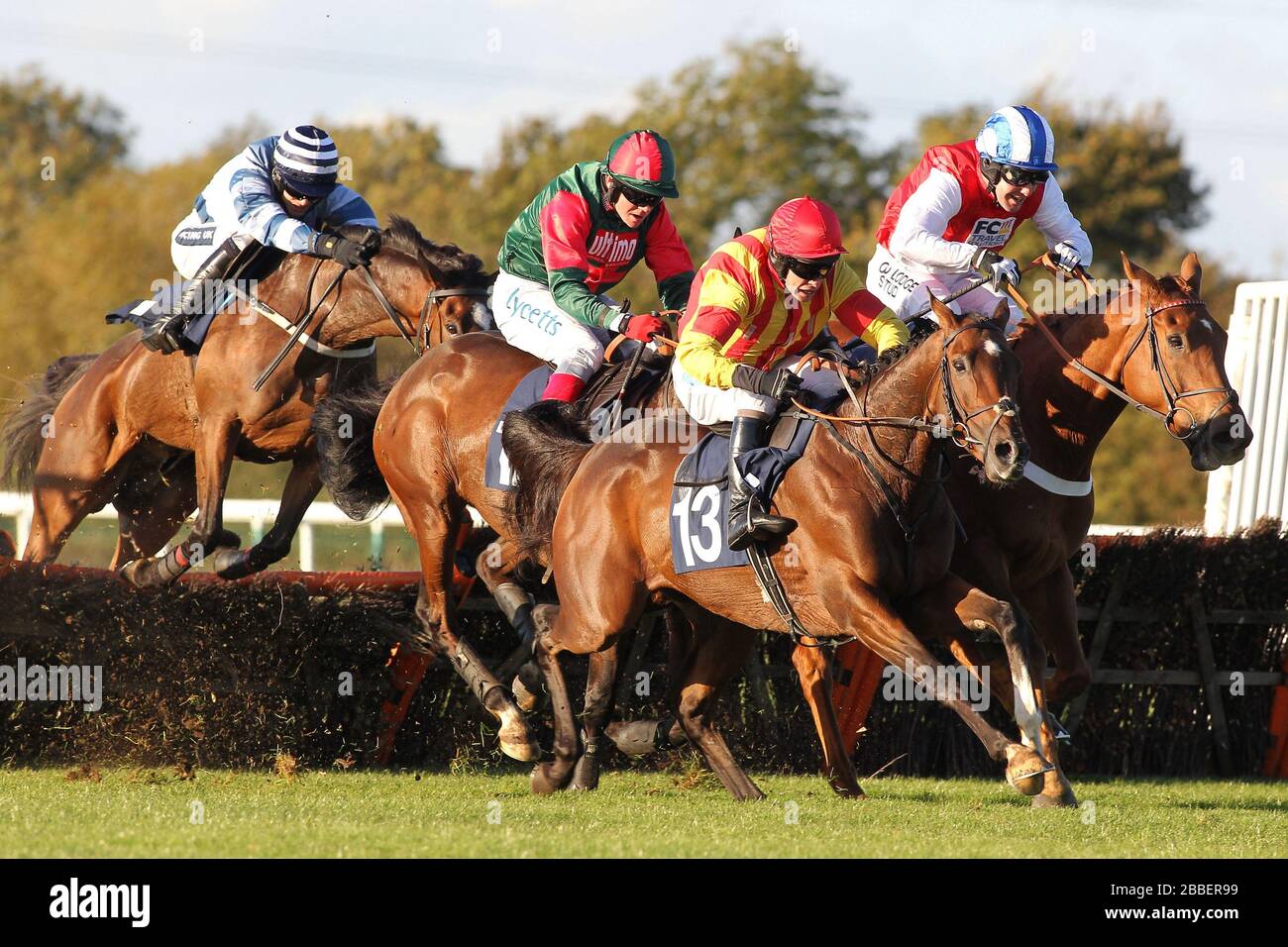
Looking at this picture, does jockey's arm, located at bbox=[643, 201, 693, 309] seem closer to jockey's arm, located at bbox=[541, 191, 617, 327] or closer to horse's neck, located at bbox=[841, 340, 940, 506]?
jockey's arm, located at bbox=[541, 191, 617, 327]

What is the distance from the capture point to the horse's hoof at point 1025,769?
5.35 metres

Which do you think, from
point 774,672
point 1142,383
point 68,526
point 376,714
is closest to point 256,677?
point 376,714

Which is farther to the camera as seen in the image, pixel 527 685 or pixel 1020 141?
pixel 527 685

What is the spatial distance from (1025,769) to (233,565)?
12.8 feet

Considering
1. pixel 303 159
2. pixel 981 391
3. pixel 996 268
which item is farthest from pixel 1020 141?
pixel 303 159

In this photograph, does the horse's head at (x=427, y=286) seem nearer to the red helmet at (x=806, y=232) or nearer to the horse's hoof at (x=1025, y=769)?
the red helmet at (x=806, y=232)

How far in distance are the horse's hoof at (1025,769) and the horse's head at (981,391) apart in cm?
85

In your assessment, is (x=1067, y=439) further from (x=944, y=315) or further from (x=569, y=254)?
(x=569, y=254)

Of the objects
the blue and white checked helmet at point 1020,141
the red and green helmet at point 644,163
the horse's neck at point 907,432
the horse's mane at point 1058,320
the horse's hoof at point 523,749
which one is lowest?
the horse's hoof at point 523,749

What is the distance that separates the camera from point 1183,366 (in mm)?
6535

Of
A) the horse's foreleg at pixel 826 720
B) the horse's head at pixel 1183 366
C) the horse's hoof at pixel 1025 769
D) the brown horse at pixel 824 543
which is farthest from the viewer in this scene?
the horse's foreleg at pixel 826 720

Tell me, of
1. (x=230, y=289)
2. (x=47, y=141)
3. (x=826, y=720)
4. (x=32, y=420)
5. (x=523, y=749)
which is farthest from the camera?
(x=47, y=141)
